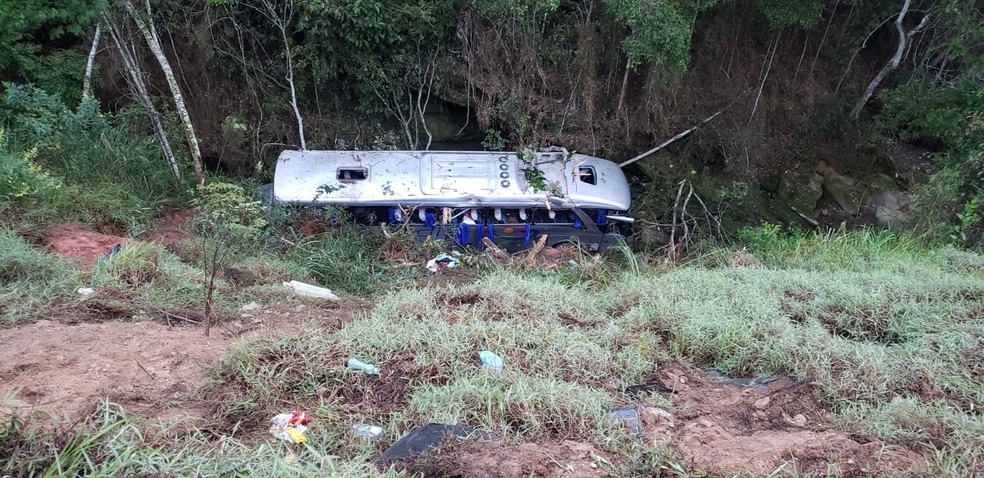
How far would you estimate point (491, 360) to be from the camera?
3.53 metres

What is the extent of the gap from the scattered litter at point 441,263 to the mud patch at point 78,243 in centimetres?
300

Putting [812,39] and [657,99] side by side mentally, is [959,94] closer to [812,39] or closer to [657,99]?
[812,39]

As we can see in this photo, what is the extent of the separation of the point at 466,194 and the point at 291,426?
466cm

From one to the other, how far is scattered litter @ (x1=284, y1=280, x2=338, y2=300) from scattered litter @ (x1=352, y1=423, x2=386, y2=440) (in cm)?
243

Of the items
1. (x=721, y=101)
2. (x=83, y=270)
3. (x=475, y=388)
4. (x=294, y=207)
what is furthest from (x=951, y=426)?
(x=721, y=101)

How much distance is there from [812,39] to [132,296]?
33.7ft

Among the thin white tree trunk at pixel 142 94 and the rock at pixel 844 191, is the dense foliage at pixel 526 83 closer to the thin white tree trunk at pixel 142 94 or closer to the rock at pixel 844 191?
the thin white tree trunk at pixel 142 94

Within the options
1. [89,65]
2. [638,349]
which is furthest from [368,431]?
[89,65]

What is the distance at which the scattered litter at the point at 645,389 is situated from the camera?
3451 millimetres

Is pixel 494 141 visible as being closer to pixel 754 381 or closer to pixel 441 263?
pixel 441 263

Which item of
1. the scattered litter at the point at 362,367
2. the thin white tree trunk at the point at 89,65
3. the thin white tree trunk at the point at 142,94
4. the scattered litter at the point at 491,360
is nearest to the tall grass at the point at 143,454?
the scattered litter at the point at 362,367

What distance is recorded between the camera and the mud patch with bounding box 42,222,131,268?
17.3 ft

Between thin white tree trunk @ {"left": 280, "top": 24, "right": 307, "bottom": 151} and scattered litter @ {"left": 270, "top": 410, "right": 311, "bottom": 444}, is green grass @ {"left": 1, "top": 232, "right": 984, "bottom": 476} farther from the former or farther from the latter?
thin white tree trunk @ {"left": 280, "top": 24, "right": 307, "bottom": 151}

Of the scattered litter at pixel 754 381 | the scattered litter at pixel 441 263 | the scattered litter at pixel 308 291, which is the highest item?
the scattered litter at pixel 754 381
